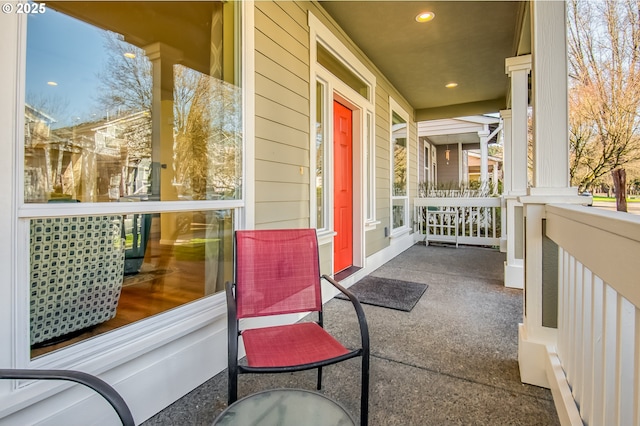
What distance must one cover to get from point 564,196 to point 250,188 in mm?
1969

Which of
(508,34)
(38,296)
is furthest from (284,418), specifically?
(508,34)

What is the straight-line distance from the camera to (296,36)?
2791mm

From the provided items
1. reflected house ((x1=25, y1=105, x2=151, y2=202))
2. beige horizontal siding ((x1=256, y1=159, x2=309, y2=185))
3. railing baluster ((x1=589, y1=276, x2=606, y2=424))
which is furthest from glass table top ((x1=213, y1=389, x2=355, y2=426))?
beige horizontal siding ((x1=256, y1=159, x2=309, y2=185))

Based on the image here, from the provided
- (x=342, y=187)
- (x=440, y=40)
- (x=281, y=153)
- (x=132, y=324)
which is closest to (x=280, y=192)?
(x=281, y=153)

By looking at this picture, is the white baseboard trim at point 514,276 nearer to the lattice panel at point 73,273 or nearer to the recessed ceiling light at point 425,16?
the recessed ceiling light at point 425,16

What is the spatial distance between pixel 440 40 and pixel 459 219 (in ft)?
13.0

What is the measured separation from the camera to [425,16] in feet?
10.8

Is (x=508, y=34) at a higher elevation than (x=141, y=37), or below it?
higher

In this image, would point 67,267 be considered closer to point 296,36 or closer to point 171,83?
point 171,83

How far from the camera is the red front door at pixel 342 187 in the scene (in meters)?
3.85

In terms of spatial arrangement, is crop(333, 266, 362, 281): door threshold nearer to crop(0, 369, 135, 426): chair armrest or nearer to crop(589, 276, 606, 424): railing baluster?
crop(589, 276, 606, 424): railing baluster

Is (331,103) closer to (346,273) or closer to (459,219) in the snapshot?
(346,273)

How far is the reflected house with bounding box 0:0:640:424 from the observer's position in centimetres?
118

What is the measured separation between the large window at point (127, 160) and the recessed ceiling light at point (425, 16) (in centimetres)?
208
